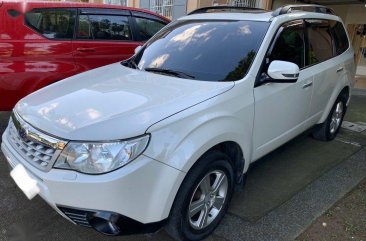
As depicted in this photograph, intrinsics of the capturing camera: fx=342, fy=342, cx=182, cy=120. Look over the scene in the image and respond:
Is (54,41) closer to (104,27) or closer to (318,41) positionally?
(104,27)

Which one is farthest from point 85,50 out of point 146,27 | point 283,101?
point 283,101

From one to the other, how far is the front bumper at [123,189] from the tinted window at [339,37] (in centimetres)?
325

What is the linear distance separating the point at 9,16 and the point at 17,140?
236 cm

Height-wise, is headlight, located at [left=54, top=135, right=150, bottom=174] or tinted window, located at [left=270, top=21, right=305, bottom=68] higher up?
tinted window, located at [left=270, top=21, right=305, bottom=68]

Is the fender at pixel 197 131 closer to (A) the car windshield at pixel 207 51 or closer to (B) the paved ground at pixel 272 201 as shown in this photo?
(A) the car windshield at pixel 207 51

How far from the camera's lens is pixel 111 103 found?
2.38 m

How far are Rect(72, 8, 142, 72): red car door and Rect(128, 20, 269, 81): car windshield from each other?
4.91ft

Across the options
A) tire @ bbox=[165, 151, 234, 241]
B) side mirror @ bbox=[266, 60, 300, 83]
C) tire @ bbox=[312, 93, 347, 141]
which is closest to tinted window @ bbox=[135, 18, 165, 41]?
tire @ bbox=[312, 93, 347, 141]

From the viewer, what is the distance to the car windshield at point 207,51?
286 centimetres

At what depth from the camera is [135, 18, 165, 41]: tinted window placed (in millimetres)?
5445

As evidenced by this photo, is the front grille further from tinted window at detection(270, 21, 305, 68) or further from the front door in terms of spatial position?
tinted window at detection(270, 21, 305, 68)

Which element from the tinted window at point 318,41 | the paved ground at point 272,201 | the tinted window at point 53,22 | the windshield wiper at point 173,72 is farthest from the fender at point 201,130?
the tinted window at point 53,22

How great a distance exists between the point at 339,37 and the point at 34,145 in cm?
399

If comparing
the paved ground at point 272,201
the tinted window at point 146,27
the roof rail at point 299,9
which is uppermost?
the roof rail at point 299,9
